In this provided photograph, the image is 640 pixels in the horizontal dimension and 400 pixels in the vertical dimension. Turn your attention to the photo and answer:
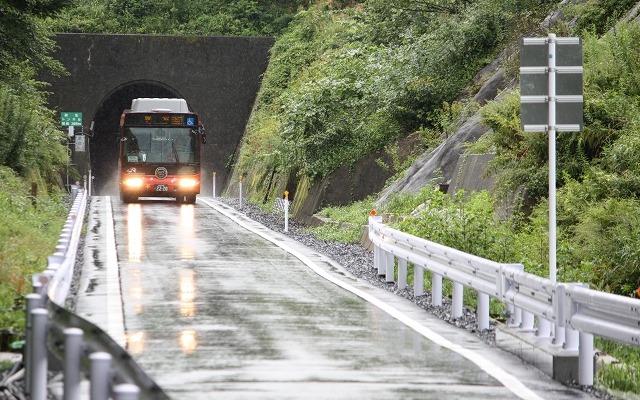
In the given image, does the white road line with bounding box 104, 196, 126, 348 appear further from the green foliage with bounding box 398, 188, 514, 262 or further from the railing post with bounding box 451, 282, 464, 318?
the green foliage with bounding box 398, 188, 514, 262

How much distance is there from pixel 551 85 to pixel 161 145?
1074 inches

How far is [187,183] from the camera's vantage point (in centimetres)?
3791

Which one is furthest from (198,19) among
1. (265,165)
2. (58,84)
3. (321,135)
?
(321,135)

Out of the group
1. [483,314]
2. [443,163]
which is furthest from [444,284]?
[443,163]

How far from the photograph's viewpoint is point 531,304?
31.7 feet

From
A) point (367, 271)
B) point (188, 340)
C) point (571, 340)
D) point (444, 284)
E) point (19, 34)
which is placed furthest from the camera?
point (19, 34)

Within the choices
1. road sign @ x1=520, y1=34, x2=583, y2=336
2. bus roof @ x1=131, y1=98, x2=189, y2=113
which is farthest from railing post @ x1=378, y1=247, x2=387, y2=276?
bus roof @ x1=131, y1=98, x2=189, y2=113

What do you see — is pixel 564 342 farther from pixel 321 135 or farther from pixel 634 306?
pixel 321 135

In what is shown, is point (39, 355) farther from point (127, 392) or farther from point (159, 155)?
point (159, 155)

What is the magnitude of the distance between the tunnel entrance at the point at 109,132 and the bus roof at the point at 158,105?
17.5m

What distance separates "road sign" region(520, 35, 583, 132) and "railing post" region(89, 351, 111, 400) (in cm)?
740

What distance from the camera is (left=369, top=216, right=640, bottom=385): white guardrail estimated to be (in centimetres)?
816

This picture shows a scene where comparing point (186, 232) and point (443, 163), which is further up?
point (443, 163)

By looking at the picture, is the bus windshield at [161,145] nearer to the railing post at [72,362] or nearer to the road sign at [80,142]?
the road sign at [80,142]
